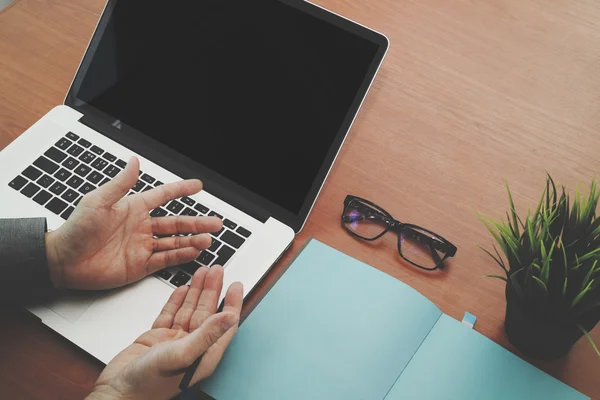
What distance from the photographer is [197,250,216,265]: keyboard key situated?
829 millimetres

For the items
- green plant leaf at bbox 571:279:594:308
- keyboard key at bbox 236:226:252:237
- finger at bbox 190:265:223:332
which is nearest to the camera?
green plant leaf at bbox 571:279:594:308

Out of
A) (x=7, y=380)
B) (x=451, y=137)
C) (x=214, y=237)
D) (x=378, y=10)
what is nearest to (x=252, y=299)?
(x=214, y=237)

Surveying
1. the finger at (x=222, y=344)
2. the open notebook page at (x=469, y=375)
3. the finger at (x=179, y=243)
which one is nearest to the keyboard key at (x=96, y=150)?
the finger at (x=179, y=243)

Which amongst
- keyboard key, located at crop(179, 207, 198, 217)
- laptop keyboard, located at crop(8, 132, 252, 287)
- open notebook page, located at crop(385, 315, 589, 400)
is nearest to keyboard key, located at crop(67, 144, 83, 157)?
laptop keyboard, located at crop(8, 132, 252, 287)

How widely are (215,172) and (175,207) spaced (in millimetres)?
84

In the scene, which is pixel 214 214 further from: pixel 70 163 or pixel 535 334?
pixel 535 334

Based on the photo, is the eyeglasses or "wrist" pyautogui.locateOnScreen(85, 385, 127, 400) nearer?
"wrist" pyautogui.locateOnScreen(85, 385, 127, 400)

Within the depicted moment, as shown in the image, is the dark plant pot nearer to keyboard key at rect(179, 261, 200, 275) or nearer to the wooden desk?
the wooden desk

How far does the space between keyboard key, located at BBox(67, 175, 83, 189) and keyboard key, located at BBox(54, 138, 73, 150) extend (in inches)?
2.5

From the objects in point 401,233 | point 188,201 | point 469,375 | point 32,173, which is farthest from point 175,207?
point 469,375

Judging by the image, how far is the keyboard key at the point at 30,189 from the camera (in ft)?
2.89

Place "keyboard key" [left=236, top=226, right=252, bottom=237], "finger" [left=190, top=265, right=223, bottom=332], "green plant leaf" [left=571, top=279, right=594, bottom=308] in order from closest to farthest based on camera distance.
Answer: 1. "green plant leaf" [left=571, top=279, right=594, bottom=308]
2. "finger" [left=190, top=265, right=223, bottom=332]
3. "keyboard key" [left=236, top=226, right=252, bottom=237]

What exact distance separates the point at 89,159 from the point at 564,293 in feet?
2.31

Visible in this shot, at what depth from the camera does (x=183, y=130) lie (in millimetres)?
928
